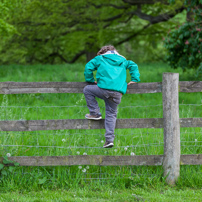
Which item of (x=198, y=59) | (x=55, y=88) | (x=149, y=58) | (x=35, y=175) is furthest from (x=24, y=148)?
(x=149, y=58)

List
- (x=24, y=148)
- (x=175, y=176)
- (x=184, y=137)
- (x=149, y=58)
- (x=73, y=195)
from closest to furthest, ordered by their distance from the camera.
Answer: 1. (x=73, y=195)
2. (x=175, y=176)
3. (x=24, y=148)
4. (x=184, y=137)
5. (x=149, y=58)

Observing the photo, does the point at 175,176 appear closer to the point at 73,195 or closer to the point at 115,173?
the point at 115,173

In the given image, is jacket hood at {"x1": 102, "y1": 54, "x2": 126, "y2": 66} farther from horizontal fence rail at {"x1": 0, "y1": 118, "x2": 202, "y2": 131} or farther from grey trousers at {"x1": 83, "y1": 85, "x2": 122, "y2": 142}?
horizontal fence rail at {"x1": 0, "y1": 118, "x2": 202, "y2": 131}

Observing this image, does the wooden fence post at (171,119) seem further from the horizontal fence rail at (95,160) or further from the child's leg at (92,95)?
the child's leg at (92,95)

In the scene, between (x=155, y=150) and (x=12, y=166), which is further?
(x=155, y=150)

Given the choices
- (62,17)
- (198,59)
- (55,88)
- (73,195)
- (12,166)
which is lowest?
(73,195)

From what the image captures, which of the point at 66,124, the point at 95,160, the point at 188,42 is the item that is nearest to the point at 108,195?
the point at 95,160

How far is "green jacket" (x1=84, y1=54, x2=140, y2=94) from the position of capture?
13.5ft

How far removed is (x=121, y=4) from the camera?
16906mm

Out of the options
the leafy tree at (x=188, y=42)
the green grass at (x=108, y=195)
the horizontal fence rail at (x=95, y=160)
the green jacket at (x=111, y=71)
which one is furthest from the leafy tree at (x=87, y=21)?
the green grass at (x=108, y=195)

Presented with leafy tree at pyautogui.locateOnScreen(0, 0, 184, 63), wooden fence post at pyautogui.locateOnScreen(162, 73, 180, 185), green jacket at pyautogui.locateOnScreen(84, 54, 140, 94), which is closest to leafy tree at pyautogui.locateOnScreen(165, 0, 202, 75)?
leafy tree at pyautogui.locateOnScreen(0, 0, 184, 63)

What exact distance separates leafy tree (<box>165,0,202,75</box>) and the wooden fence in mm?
6085

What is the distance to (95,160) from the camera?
4.41 m

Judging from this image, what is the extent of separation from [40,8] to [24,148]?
1273 cm
